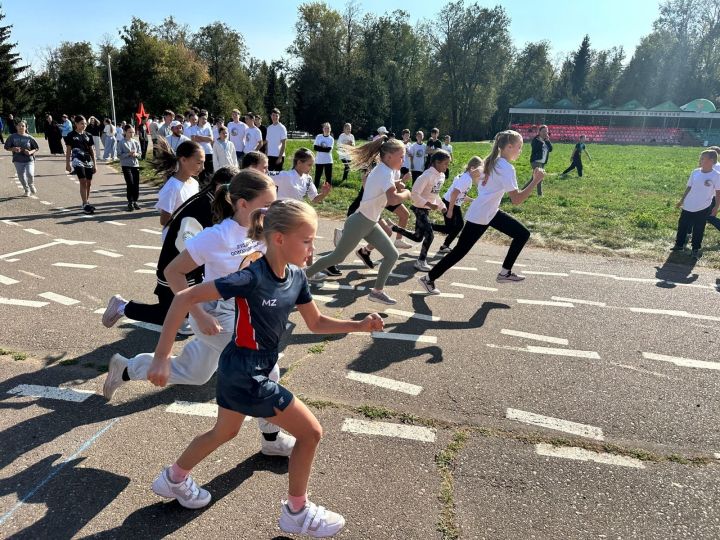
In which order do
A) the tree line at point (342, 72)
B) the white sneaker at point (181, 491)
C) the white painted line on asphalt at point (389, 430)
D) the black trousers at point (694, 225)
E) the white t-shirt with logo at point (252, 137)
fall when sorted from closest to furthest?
the white sneaker at point (181, 491), the white painted line on asphalt at point (389, 430), the black trousers at point (694, 225), the white t-shirt with logo at point (252, 137), the tree line at point (342, 72)

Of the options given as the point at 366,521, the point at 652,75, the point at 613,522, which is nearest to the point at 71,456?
the point at 366,521

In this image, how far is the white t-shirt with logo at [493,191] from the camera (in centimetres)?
645

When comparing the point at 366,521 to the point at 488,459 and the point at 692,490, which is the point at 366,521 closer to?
the point at 488,459

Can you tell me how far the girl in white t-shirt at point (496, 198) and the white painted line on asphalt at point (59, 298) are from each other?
4309 millimetres

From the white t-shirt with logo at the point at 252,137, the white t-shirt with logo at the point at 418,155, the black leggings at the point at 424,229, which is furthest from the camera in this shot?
the white t-shirt with logo at the point at 418,155

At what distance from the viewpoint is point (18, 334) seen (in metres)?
5.01

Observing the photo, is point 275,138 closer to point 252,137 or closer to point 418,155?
point 252,137

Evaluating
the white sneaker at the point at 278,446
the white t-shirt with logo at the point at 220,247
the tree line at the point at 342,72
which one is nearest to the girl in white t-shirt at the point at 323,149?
the white t-shirt with logo at the point at 220,247

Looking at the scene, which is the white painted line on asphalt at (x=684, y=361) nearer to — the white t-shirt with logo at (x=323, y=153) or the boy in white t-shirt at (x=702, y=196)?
the boy in white t-shirt at (x=702, y=196)

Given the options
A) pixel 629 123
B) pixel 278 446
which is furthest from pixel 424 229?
pixel 629 123

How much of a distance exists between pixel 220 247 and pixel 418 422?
6.14ft

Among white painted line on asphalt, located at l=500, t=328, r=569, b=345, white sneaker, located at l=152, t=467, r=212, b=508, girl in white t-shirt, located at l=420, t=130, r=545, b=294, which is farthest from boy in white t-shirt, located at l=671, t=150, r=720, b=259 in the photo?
white sneaker, located at l=152, t=467, r=212, b=508

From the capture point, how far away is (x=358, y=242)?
6109mm

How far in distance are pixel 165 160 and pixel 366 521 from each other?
4.39 m
